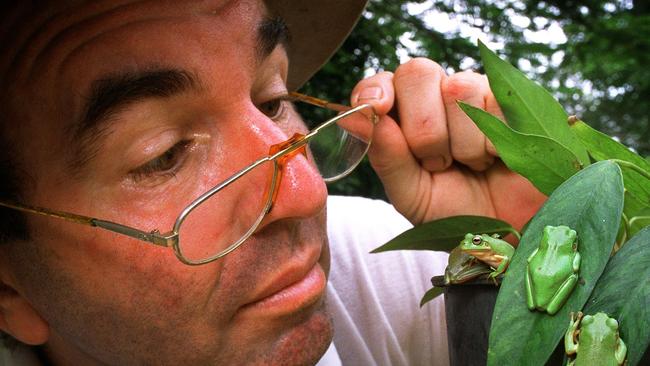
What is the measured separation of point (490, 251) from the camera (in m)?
0.71

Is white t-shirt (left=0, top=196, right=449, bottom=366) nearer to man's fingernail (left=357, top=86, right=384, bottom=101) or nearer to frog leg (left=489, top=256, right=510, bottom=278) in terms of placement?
man's fingernail (left=357, top=86, right=384, bottom=101)

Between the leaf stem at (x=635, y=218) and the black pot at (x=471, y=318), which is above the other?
the leaf stem at (x=635, y=218)

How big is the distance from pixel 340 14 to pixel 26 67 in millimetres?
544

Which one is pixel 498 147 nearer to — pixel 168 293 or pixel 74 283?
pixel 168 293

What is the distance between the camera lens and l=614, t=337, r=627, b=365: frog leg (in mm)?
→ 536

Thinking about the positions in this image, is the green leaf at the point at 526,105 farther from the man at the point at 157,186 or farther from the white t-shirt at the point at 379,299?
the white t-shirt at the point at 379,299

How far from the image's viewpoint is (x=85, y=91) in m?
0.84

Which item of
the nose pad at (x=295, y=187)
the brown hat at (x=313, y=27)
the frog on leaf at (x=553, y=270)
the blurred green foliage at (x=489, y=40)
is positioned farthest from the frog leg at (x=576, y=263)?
the blurred green foliage at (x=489, y=40)

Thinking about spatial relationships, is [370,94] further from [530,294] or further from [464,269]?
[530,294]

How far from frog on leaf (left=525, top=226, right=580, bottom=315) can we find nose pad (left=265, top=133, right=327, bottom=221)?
338mm

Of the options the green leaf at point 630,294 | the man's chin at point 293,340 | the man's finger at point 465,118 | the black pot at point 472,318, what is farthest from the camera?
the man's finger at point 465,118

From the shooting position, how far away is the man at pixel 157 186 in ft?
2.78

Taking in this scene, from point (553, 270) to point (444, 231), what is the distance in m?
0.30

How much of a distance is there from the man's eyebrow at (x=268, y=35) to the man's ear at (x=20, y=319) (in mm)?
463
